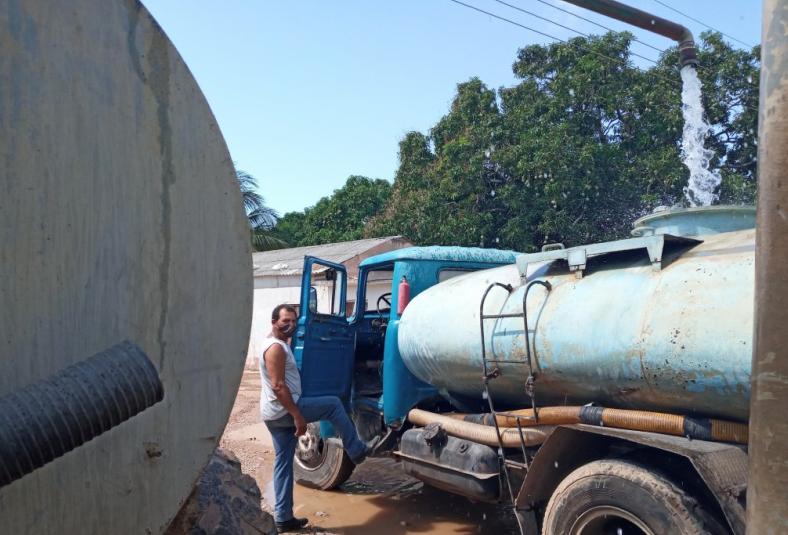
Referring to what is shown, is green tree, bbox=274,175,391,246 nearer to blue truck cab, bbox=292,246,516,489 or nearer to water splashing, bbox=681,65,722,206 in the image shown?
water splashing, bbox=681,65,722,206

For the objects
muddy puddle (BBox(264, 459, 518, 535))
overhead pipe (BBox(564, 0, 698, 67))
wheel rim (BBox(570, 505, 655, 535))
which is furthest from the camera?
muddy puddle (BBox(264, 459, 518, 535))

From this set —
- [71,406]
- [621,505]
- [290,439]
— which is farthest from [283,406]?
[71,406]

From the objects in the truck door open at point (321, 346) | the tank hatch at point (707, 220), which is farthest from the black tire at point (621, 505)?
the truck door open at point (321, 346)

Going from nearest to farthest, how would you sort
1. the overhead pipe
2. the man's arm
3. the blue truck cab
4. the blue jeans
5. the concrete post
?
1. the concrete post
2. the overhead pipe
3. the man's arm
4. the blue jeans
5. the blue truck cab

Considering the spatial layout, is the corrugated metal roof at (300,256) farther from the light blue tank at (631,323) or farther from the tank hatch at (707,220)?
the tank hatch at (707,220)

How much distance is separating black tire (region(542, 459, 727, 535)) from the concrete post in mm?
2074

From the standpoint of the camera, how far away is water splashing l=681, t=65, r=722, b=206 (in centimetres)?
1261

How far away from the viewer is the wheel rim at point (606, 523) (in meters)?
3.21

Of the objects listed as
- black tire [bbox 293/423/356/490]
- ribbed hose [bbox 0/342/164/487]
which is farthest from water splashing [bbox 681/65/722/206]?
ribbed hose [bbox 0/342/164/487]

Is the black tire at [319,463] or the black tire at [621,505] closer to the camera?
the black tire at [621,505]

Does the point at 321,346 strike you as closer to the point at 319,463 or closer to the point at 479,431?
the point at 319,463

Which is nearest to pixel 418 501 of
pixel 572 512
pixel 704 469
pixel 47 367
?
pixel 572 512

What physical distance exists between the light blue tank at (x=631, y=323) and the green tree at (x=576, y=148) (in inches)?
365

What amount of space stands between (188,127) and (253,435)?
755cm
